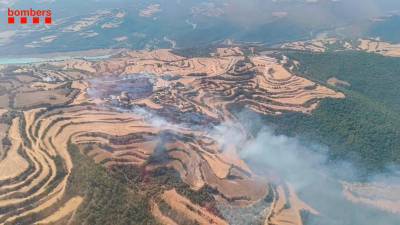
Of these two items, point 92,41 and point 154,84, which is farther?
point 92,41

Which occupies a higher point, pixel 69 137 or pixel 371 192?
pixel 69 137

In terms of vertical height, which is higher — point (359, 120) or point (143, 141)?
point (359, 120)

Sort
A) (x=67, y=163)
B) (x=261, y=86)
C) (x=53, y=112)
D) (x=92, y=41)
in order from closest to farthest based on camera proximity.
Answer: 1. (x=67, y=163)
2. (x=53, y=112)
3. (x=261, y=86)
4. (x=92, y=41)

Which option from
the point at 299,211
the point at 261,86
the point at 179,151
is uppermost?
the point at 261,86

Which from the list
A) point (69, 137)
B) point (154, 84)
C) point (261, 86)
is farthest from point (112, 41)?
point (69, 137)

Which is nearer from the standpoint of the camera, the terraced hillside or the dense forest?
the terraced hillside

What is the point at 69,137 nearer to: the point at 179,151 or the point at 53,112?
the point at 53,112

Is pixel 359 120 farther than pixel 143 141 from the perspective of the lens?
Yes

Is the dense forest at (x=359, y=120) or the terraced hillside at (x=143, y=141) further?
the dense forest at (x=359, y=120)
